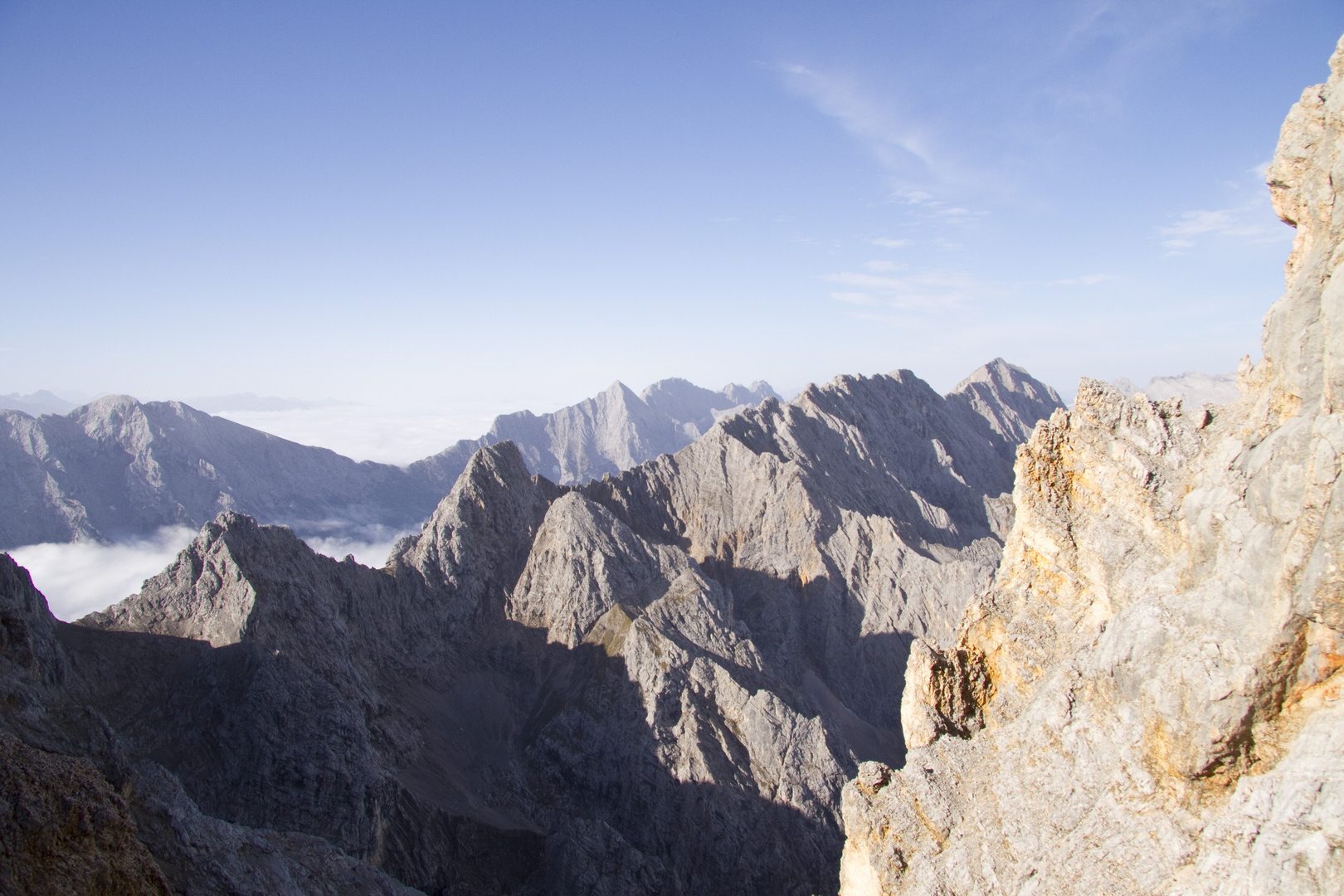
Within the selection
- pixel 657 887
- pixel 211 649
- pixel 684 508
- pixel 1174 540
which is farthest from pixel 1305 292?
pixel 684 508

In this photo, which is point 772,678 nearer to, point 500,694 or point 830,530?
point 500,694

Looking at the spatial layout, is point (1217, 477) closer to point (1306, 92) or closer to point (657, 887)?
point (1306, 92)

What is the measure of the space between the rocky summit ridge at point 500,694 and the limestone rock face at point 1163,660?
102ft

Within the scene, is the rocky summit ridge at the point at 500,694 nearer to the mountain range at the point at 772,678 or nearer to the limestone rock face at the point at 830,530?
the mountain range at the point at 772,678

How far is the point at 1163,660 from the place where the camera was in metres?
16.9

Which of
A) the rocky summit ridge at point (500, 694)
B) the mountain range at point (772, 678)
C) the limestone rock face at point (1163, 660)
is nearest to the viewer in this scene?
the limestone rock face at point (1163, 660)

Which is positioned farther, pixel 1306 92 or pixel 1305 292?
pixel 1306 92

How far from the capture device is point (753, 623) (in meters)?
101

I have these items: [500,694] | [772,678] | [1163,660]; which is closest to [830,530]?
[772,678]

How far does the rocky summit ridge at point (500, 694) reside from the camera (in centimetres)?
4062

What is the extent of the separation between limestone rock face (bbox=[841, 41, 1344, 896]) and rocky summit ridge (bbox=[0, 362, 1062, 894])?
31230 mm

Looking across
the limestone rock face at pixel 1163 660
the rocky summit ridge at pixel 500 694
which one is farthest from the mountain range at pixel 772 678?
the rocky summit ridge at pixel 500 694

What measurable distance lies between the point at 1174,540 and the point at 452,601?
281ft

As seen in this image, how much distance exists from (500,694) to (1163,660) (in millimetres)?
80118
